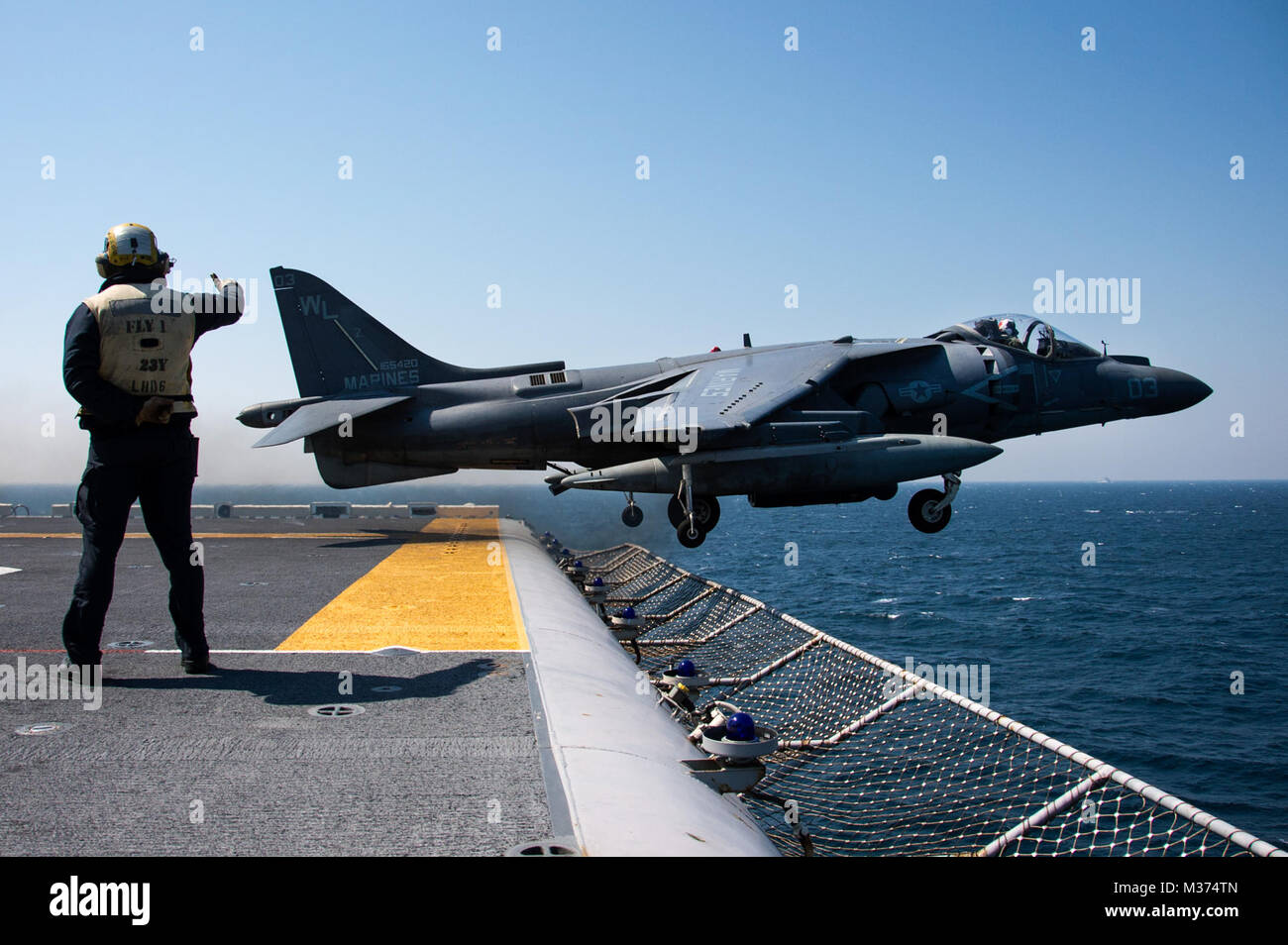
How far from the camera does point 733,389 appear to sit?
52.5ft

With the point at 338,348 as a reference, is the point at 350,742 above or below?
below

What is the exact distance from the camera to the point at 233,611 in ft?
42.9

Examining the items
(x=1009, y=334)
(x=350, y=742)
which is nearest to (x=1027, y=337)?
(x=1009, y=334)

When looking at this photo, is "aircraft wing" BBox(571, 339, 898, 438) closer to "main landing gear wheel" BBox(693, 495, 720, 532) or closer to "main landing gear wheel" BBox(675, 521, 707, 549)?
"main landing gear wheel" BBox(693, 495, 720, 532)

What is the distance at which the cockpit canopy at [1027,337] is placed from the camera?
1686 centimetres

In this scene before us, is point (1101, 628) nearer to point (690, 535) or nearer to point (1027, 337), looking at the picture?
point (1027, 337)

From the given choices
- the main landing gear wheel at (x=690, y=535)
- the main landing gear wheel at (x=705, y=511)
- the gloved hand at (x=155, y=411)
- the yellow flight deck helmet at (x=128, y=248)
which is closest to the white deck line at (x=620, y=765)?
the main landing gear wheel at (x=690, y=535)

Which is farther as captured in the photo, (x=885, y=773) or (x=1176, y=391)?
(x=885, y=773)

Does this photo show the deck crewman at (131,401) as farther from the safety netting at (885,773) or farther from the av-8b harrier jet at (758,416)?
the av-8b harrier jet at (758,416)

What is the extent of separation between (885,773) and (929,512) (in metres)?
9.56

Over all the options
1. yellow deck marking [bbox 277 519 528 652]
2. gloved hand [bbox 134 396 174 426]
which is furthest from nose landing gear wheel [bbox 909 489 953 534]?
gloved hand [bbox 134 396 174 426]
